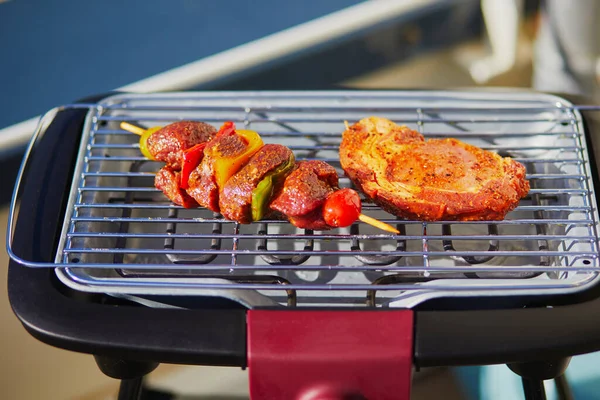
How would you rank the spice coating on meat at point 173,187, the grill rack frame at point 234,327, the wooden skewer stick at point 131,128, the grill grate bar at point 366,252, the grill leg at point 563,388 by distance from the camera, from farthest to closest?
the grill leg at point 563,388, the wooden skewer stick at point 131,128, the spice coating on meat at point 173,187, the grill grate bar at point 366,252, the grill rack frame at point 234,327

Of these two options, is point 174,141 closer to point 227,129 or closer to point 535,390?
point 227,129

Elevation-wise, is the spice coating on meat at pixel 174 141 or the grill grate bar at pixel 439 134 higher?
the grill grate bar at pixel 439 134

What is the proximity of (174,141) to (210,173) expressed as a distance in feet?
0.62

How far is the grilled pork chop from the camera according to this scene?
1857 mm

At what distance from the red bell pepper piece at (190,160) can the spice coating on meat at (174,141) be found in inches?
1.6

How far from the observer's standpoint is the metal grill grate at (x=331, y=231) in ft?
5.75

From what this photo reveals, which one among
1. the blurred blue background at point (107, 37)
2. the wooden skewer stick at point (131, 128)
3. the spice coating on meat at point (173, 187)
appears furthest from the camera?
the blurred blue background at point (107, 37)

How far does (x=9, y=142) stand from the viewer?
359 cm

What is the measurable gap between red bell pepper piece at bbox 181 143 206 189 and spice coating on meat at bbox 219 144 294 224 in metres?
0.15

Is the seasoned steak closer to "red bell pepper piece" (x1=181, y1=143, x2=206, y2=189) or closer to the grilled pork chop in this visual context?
the grilled pork chop

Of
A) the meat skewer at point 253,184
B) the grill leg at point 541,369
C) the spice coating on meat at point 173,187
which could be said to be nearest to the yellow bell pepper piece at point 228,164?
the meat skewer at point 253,184

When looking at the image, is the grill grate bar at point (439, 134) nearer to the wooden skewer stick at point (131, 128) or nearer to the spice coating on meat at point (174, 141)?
the wooden skewer stick at point (131, 128)

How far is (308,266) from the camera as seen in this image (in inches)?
68.0

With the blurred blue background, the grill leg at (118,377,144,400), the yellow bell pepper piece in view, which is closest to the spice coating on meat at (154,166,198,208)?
the yellow bell pepper piece
